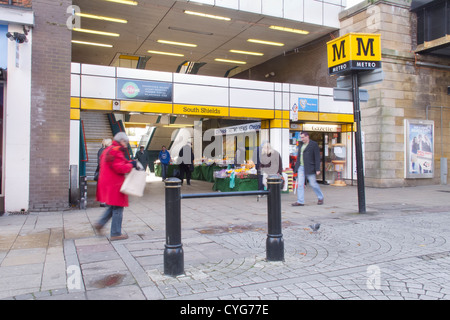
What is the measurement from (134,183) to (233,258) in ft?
5.93

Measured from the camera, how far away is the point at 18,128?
8273 mm

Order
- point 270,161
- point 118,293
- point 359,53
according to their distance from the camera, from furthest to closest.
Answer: point 270,161 < point 359,53 < point 118,293

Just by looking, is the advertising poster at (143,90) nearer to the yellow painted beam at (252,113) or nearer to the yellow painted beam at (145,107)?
the yellow painted beam at (145,107)

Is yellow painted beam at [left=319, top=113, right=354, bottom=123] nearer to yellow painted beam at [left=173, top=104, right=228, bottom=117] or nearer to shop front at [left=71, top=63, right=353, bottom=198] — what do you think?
shop front at [left=71, top=63, right=353, bottom=198]

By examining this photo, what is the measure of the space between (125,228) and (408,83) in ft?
42.2

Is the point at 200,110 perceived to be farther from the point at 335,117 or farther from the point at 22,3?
the point at 335,117

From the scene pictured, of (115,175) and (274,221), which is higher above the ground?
(115,175)

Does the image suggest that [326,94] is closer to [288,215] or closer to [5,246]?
[288,215]

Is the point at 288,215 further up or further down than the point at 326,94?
further down

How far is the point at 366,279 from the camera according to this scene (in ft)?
12.2

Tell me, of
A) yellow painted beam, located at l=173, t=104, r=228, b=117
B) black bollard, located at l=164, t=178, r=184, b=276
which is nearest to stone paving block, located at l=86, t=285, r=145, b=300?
black bollard, located at l=164, t=178, r=184, b=276

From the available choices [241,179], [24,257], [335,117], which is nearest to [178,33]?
[335,117]
